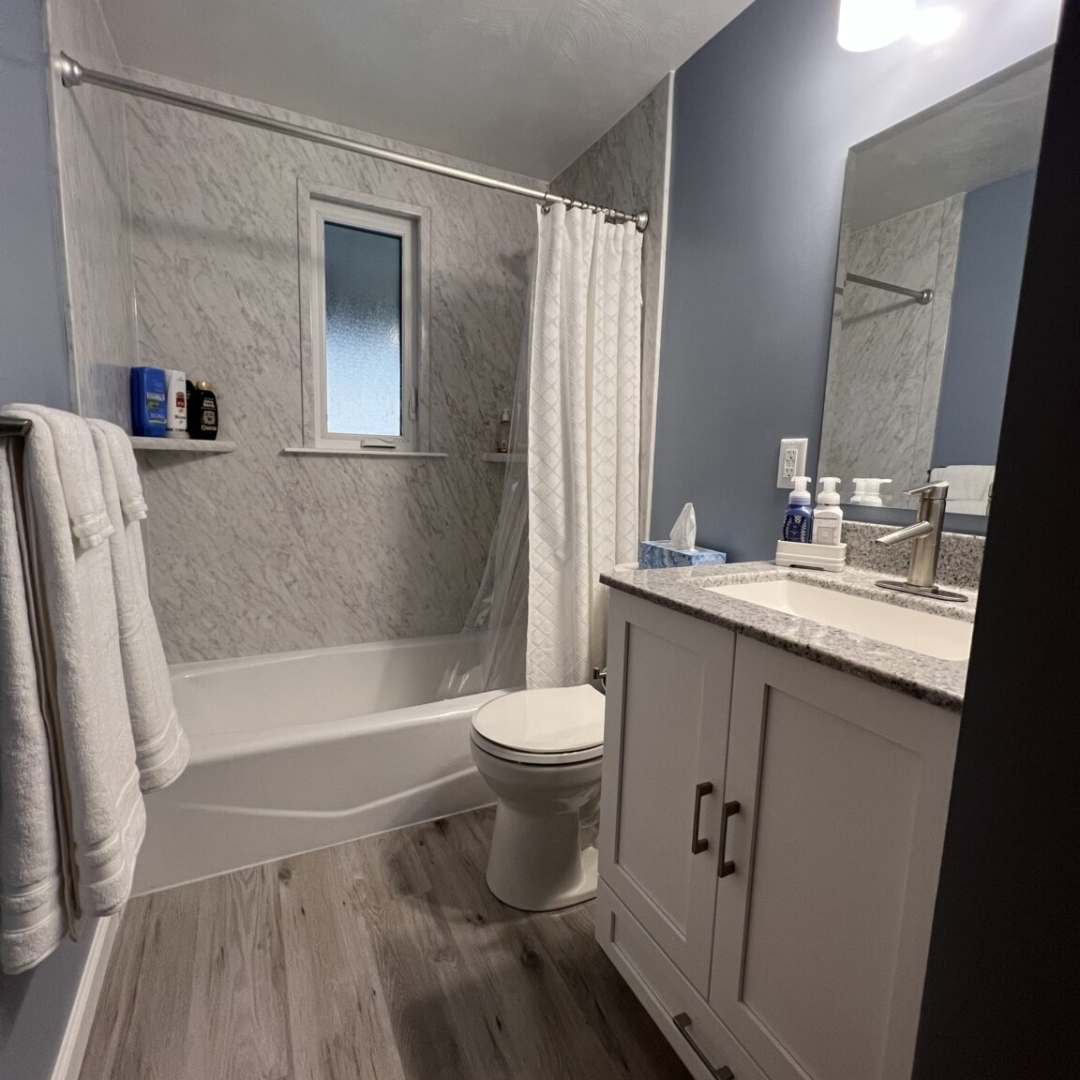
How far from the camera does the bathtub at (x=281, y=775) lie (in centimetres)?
152

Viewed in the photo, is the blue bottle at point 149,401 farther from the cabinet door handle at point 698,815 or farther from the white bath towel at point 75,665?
the cabinet door handle at point 698,815

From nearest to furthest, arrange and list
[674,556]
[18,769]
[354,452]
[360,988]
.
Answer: [18,769] < [360,988] < [674,556] < [354,452]

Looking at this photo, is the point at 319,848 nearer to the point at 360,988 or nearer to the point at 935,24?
the point at 360,988

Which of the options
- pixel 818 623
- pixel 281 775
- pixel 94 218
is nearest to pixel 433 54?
pixel 94 218

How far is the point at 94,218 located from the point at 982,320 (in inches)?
84.0

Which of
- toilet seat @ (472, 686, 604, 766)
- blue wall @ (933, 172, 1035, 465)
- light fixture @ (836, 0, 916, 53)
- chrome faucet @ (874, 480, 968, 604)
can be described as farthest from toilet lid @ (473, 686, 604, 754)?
light fixture @ (836, 0, 916, 53)

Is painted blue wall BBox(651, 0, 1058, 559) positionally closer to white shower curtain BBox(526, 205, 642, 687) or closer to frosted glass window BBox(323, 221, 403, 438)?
white shower curtain BBox(526, 205, 642, 687)

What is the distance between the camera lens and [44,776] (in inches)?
26.8

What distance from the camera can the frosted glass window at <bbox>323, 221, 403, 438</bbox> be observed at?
7.64 ft

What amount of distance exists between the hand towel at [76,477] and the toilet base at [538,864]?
44.9 inches

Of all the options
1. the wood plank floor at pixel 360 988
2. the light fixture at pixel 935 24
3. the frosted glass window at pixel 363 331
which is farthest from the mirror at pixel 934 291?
the frosted glass window at pixel 363 331

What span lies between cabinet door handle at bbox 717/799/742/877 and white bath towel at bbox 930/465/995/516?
0.78 metres

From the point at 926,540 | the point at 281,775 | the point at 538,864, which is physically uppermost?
the point at 926,540

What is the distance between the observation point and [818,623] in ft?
2.98
